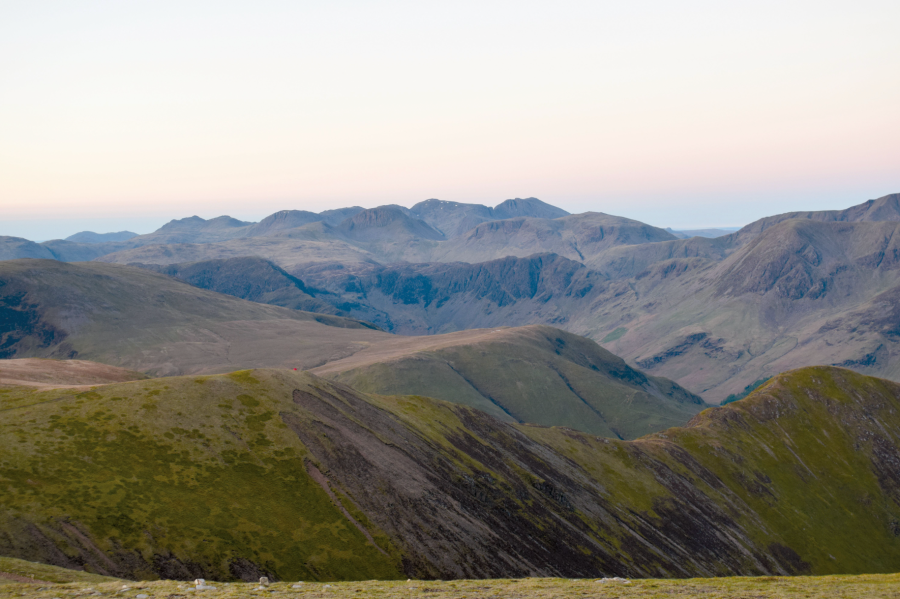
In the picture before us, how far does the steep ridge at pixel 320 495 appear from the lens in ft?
230

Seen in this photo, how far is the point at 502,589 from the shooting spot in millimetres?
52875

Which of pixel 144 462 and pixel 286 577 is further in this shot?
pixel 144 462

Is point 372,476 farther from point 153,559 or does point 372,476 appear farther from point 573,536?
point 573,536

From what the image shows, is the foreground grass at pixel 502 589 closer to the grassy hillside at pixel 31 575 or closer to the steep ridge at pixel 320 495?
the grassy hillside at pixel 31 575

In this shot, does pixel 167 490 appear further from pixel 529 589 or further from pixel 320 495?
pixel 529 589

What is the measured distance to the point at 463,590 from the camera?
51.7 metres

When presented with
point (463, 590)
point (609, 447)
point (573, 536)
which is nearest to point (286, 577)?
point (463, 590)

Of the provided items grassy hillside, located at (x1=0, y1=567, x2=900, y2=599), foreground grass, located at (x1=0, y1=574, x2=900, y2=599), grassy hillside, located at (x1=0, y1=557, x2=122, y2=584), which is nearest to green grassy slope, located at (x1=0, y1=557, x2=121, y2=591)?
grassy hillside, located at (x1=0, y1=557, x2=122, y2=584)

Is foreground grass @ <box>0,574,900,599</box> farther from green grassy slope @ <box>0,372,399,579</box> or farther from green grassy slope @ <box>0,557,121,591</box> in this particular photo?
green grassy slope @ <box>0,372,399,579</box>

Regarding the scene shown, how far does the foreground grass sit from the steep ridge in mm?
23032

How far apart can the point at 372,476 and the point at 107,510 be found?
39.7 metres

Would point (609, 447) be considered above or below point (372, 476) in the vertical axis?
below

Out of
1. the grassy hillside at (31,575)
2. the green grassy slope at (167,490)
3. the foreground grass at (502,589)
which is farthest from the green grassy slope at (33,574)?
the green grassy slope at (167,490)

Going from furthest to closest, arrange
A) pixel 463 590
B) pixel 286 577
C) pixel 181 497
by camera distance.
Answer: pixel 181 497
pixel 286 577
pixel 463 590
